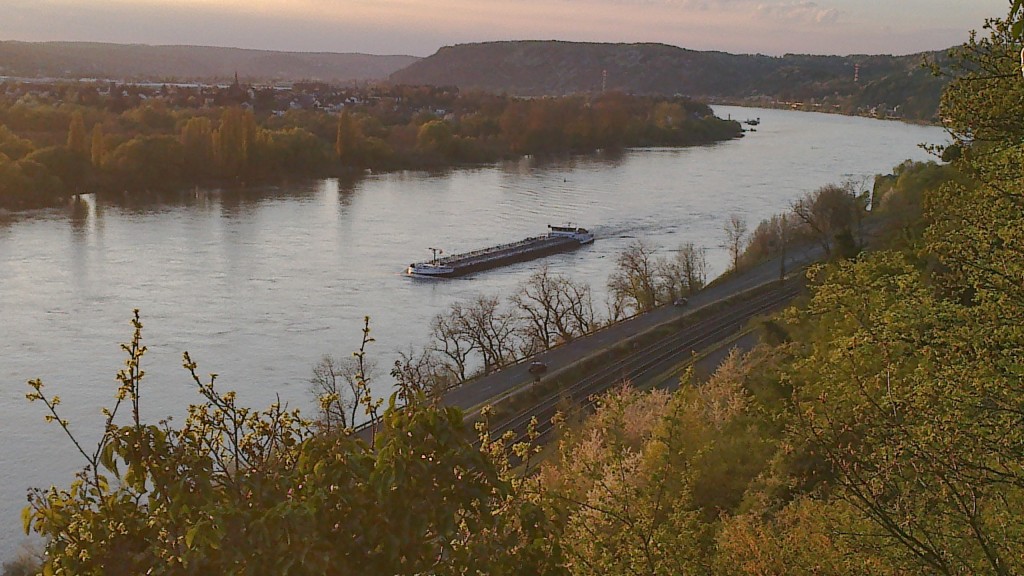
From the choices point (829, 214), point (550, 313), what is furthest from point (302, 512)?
point (829, 214)

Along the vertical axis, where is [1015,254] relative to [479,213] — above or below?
above

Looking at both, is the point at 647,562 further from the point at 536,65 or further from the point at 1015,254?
the point at 536,65

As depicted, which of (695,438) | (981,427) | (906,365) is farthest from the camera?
(695,438)

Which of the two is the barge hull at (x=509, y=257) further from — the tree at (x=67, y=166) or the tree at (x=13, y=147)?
the tree at (x=13, y=147)

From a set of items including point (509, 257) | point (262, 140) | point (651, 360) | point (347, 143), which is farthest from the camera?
point (347, 143)

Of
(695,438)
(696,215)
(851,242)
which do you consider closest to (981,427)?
(695,438)

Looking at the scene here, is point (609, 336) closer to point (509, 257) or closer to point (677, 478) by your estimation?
point (509, 257)

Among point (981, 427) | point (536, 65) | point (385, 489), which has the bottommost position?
point (981, 427)

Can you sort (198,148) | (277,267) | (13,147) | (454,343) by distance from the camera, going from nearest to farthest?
(454,343)
(277,267)
(13,147)
(198,148)
